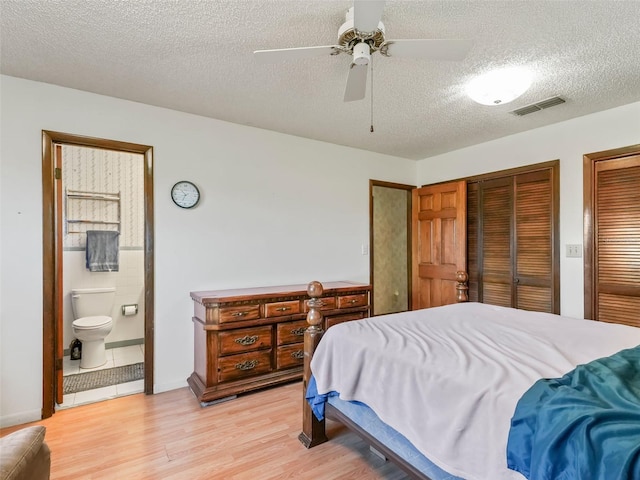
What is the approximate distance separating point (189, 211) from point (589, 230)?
357cm

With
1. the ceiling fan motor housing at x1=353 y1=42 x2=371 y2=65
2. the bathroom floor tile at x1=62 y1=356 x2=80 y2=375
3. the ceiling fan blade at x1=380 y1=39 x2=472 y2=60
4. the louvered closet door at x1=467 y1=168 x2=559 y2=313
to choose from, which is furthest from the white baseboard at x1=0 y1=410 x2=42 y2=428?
the louvered closet door at x1=467 y1=168 x2=559 y2=313

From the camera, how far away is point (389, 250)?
17.6 ft

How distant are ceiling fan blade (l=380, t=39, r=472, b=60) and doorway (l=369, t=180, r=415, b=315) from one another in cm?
353

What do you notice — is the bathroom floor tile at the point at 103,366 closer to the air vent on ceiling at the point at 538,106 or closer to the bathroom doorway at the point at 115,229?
the bathroom doorway at the point at 115,229

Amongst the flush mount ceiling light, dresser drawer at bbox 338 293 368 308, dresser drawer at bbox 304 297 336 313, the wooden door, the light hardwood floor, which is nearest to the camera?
the light hardwood floor

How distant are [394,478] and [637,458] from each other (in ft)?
4.26

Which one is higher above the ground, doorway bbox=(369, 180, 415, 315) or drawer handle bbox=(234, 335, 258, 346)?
doorway bbox=(369, 180, 415, 315)

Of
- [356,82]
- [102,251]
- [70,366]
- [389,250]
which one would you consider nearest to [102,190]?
[102,251]

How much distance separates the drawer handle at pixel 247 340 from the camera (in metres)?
2.68

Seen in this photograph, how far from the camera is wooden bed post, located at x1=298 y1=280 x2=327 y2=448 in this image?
1958 millimetres

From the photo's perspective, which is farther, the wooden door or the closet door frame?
the wooden door

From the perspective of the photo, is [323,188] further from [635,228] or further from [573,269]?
[635,228]

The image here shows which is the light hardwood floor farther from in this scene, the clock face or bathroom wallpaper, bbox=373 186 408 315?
bathroom wallpaper, bbox=373 186 408 315

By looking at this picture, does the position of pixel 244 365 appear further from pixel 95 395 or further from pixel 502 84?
pixel 502 84
